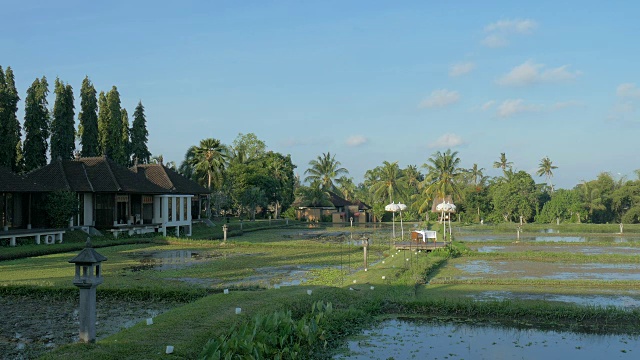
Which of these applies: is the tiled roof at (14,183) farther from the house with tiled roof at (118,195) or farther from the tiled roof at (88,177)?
the tiled roof at (88,177)

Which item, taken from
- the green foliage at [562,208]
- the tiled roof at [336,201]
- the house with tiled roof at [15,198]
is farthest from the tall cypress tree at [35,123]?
the green foliage at [562,208]

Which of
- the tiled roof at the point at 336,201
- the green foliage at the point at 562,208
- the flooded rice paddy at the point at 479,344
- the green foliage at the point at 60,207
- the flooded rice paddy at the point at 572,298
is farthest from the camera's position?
the tiled roof at the point at 336,201

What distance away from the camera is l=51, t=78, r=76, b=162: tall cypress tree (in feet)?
140

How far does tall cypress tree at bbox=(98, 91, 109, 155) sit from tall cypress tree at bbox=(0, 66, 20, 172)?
8.81 metres

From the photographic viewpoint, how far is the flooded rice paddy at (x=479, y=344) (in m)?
10.4

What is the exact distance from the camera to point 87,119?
45094 millimetres

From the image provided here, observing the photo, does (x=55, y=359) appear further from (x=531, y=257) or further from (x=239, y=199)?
(x=239, y=199)

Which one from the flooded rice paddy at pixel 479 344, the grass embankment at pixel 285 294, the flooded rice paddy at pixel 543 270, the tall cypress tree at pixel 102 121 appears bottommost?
the flooded rice paddy at pixel 479 344

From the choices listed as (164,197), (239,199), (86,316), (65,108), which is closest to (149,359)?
(86,316)

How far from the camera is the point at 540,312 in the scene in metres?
13.0

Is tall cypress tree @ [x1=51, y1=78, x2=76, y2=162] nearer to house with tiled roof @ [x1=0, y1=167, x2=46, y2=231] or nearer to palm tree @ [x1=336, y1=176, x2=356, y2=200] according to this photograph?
house with tiled roof @ [x1=0, y1=167, x2=46, y2=231]

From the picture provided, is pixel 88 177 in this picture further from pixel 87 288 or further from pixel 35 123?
pixel 87 288

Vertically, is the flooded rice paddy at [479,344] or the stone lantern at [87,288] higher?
the stone lantern at [87,288]

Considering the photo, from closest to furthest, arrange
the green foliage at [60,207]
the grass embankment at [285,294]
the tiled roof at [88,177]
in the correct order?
the grass embankment at [285,294] < the green foliage at [60,207] < the tiled roof at [88,177]
